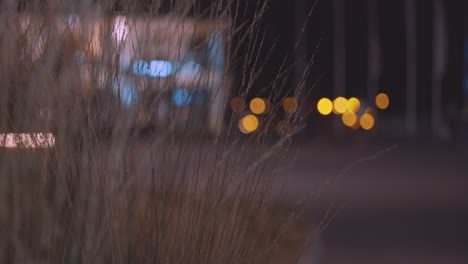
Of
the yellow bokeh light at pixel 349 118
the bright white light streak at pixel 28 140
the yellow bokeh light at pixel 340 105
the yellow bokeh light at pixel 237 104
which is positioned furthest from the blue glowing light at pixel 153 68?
the yellow bokeh light at pixel 340 105

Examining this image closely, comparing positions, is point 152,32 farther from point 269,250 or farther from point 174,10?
point 269,250

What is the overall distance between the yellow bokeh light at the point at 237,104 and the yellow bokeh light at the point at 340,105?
125ft

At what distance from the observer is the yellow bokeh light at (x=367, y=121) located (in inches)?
1518

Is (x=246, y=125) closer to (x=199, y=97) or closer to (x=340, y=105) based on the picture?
(x=199, y=97)

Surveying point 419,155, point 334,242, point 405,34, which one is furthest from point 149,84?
point 405,34

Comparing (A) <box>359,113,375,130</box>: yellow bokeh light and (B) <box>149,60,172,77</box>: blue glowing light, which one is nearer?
(B) <box>149,60,172,77</box>: blue glowing light

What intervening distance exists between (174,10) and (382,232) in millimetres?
7950

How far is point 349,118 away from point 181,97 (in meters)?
36.0

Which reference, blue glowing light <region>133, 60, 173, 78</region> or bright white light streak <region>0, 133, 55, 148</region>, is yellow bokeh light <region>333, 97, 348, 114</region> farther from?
bright white light streak <region>0, 133, 55, 148</region>

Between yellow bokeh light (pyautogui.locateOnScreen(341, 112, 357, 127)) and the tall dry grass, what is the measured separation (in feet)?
110

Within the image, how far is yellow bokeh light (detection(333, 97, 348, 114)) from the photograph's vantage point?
43156mm

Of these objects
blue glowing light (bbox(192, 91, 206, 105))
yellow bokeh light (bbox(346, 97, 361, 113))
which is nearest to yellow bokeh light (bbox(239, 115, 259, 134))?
blue glowing light (bbox(192, 91, 206, 105))

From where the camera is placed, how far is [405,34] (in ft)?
156

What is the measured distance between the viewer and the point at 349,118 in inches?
1578
